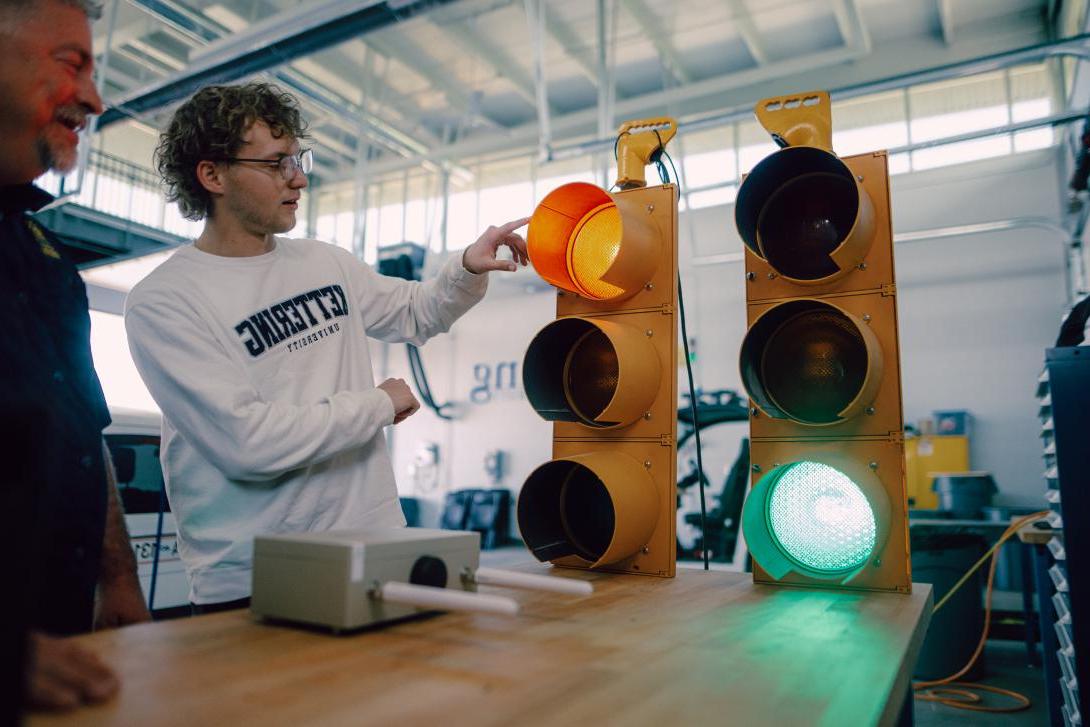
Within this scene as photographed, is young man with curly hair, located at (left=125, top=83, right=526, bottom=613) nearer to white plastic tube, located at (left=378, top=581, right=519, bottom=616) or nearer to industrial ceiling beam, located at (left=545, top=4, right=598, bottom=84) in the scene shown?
white plastic tube, located at (left=378, top=581, right=519, bottom=616)

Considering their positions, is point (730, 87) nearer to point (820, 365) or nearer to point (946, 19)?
point (946, 19)

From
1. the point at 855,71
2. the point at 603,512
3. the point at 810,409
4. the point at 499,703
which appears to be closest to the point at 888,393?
the point at 810,409

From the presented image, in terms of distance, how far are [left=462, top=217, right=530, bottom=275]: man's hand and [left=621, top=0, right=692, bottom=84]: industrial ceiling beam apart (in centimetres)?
539

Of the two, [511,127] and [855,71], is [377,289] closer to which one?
[855,71]

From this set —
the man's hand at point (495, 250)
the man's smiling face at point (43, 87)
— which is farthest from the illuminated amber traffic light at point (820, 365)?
the man's smiling face at point (43, 87)

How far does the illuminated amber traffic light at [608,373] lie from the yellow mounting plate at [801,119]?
0.63ft

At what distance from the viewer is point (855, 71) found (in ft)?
22.3

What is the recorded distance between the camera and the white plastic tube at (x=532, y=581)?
2.37 feet

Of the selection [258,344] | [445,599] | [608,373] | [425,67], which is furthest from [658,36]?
[445,599]

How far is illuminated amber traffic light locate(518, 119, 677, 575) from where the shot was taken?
45.4 inches

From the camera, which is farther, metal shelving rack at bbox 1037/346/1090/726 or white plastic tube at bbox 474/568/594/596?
metal shelving rack at bbox 1037/346/1090/726

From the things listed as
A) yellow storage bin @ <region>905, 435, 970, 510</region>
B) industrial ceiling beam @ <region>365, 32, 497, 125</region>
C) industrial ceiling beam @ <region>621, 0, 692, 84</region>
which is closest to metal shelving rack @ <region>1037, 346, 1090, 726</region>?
yellow storage bin @ <region>905, 435, 970, 510</region>

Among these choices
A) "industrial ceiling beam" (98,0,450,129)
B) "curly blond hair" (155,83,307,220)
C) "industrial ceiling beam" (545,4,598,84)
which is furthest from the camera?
"industrial ceiling beam" (545,4,598,84)

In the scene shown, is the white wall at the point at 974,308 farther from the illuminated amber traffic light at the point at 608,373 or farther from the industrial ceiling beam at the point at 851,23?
the illuminated amber traffic light at the point at 608,373
